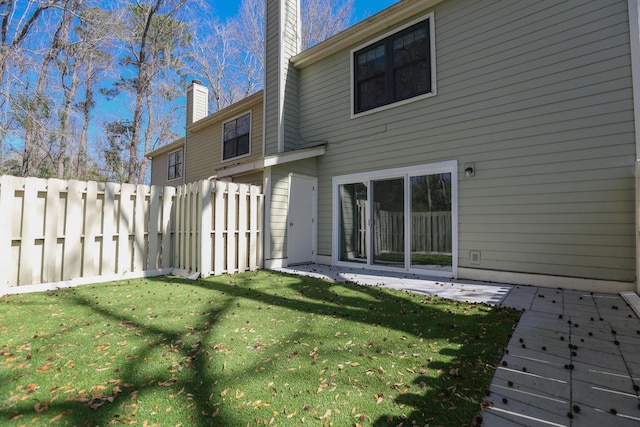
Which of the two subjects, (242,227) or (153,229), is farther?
(242,227)

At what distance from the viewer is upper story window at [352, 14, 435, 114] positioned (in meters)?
5.84

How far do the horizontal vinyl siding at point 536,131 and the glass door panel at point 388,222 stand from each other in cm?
64

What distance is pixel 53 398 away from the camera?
1712mm

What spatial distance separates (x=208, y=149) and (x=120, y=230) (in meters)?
6.85

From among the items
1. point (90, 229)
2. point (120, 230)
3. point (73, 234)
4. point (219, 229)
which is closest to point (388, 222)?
point (219, 229)

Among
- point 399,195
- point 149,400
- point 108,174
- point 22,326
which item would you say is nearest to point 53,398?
point 149,400

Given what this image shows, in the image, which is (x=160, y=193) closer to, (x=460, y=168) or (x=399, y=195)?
(x=399, y=195)

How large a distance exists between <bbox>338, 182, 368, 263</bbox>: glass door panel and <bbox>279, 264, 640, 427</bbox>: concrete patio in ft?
9.32

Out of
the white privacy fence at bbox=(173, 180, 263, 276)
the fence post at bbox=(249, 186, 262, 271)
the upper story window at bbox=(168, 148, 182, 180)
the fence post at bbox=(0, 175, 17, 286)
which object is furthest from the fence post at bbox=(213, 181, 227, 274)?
the upper story window at bbox=(168, 148, 182, 180)

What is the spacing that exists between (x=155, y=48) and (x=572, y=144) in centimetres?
1670

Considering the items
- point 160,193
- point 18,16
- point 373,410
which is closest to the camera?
point 373,410

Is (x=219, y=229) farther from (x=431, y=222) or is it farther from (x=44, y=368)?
(x=431, y=222)

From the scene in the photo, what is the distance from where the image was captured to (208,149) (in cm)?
1147

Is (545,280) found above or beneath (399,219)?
beneath
